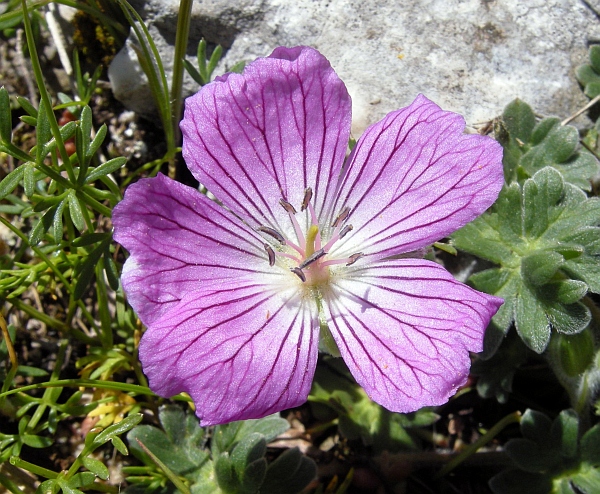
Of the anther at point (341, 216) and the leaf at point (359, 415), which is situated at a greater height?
the anther at point (341, 216)

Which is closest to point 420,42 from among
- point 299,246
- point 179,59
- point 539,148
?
point 539,148

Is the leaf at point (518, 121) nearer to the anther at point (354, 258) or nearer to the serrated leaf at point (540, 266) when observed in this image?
the serrated leaf at point (540, 266)

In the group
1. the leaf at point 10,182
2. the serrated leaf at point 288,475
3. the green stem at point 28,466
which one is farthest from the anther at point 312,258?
the green stem at point 28,466

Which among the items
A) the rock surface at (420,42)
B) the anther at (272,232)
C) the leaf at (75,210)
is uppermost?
the rock surface at (420,42)

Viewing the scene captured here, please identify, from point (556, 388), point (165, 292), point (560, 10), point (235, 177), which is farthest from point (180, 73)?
point (556, 388)

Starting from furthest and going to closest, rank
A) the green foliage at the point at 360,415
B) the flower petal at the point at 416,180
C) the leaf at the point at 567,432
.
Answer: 1. the green foliage at the point at 360,415
2. the leaf at the point at 567,432
3. the flower petal at the point at 416,180

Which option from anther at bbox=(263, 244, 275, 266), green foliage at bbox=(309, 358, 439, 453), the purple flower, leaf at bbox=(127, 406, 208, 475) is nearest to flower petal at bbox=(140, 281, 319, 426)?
the purple flower

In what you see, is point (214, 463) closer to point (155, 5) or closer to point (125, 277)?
point (125, 277)

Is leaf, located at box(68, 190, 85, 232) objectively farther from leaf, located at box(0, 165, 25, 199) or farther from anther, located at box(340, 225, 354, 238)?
anther, located at box(340, 225, 354, 238)
